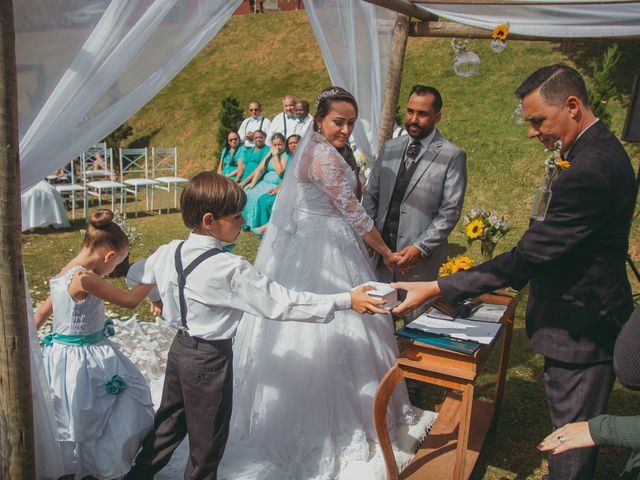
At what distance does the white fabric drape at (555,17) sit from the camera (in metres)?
4.59

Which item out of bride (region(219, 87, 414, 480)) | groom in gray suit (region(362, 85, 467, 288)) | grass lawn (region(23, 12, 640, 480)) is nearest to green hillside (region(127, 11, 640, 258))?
grass lawn (region(23, 12, 640, 480))

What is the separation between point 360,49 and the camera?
5.11m

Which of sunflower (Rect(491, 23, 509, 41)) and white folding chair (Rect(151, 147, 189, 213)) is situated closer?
sunflower (Rect(491, 23, 509, 41))

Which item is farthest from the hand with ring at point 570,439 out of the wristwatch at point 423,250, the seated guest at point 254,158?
the seated guest at point 254,158

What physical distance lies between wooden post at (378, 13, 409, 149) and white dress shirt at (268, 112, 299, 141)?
4873 mm

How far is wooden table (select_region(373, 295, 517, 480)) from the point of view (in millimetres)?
2615

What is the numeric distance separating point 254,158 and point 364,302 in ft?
26.2

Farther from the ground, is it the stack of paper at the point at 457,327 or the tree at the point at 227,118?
the tree at the point at 227,118

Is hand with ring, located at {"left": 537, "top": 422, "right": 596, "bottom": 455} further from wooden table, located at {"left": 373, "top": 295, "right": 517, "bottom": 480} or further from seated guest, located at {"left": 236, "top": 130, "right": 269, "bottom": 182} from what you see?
seated guest, located at {"left": 236, "top": 130, "right": 269, "bottom": 182}

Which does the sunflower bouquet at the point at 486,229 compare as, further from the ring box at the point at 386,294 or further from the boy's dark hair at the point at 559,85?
the boy's dark hair at the point at 559,85

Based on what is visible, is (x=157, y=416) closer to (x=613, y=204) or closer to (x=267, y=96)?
(x=613, y=204)

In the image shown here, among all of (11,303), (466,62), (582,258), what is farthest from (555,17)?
(11,303)

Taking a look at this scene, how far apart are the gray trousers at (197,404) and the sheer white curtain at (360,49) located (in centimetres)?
311

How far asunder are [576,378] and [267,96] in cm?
1694
